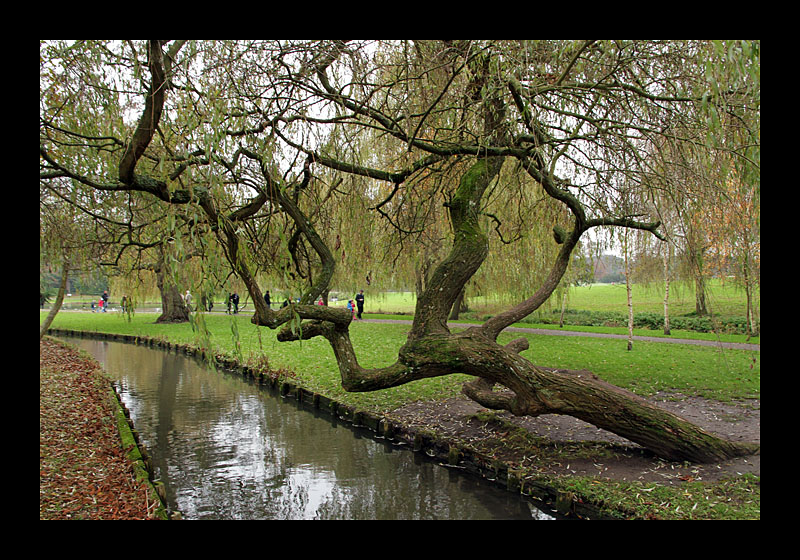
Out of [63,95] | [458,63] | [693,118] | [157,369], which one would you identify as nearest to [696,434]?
[693,118]

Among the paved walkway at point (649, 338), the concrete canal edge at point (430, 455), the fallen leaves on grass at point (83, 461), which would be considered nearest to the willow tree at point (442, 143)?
the concrete canal edge at point (430, 455)

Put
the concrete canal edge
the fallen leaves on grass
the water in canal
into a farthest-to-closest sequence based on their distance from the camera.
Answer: the water in canal → the concrete canal edge → the fallen leaves on grass

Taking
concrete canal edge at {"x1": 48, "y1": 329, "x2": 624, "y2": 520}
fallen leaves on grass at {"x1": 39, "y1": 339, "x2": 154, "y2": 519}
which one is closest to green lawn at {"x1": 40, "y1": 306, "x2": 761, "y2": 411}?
concrete canal edge at {"x1": 48, "y1": 329, "x2": 624, "y2": 520}

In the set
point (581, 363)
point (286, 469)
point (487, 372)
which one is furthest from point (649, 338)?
point (286, 469)

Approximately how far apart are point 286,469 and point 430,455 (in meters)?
1.68

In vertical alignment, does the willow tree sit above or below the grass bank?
above

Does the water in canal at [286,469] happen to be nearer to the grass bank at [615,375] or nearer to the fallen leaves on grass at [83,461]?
the fallen leaves on grass at [83,461]

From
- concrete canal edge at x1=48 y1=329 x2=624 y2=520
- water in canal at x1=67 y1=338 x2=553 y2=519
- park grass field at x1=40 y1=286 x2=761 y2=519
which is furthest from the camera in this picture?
water in canal at x1=67 y1=338 x2=553 y2=519

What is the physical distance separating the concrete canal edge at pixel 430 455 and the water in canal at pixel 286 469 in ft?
0.40

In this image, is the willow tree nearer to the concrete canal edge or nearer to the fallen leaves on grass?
the concrete canal edge

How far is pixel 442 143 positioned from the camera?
5.46 m

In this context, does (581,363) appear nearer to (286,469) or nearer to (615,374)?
(615,374)

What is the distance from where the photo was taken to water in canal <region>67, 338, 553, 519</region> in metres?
4.95

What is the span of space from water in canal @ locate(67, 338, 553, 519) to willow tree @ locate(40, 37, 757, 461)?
1.06 meters
